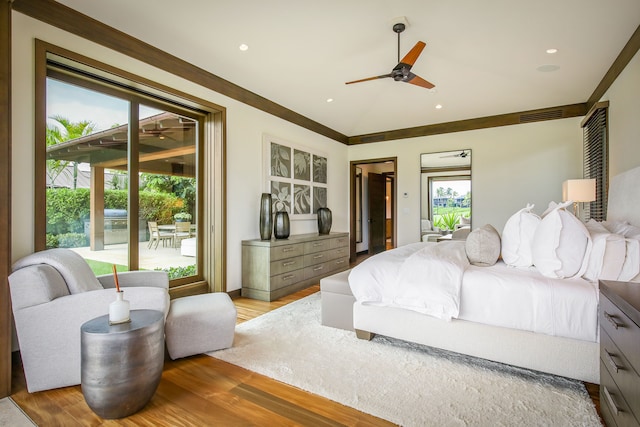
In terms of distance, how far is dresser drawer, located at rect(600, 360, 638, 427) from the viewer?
3.97 feet

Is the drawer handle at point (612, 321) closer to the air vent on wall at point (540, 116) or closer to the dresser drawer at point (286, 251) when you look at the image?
the dresser drawer at point (286, 251)

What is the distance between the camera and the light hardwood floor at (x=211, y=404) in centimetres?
169

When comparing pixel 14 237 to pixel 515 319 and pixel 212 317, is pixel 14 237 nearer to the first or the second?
pixel 212 317

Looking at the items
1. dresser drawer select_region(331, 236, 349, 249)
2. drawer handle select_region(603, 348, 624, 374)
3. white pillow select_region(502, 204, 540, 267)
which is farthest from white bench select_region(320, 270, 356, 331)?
dresser drawer select_region(331, 236, 349, 249)

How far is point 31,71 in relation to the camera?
2.39 metres

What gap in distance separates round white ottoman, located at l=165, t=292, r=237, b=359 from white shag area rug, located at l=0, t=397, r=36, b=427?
0.80 metres

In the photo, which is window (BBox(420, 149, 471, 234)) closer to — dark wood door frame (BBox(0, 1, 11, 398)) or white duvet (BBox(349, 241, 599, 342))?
white duvet (BBox(349, 241, 599, 342))

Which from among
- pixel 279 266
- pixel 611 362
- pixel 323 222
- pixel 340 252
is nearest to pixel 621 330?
pixel 611 362

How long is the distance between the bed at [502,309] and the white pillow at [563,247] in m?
0.03

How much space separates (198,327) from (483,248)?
2327mm

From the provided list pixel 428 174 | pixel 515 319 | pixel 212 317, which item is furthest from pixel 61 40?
pixel 428 174

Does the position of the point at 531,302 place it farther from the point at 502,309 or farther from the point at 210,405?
the point at 210,405

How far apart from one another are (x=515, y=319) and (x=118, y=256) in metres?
3.55

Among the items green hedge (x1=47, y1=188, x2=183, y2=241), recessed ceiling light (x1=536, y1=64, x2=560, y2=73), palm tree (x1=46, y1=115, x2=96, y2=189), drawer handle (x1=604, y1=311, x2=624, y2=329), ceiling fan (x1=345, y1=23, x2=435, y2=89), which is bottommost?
drawer handle (x1=604, y1=311, x2=624, y2=329)
